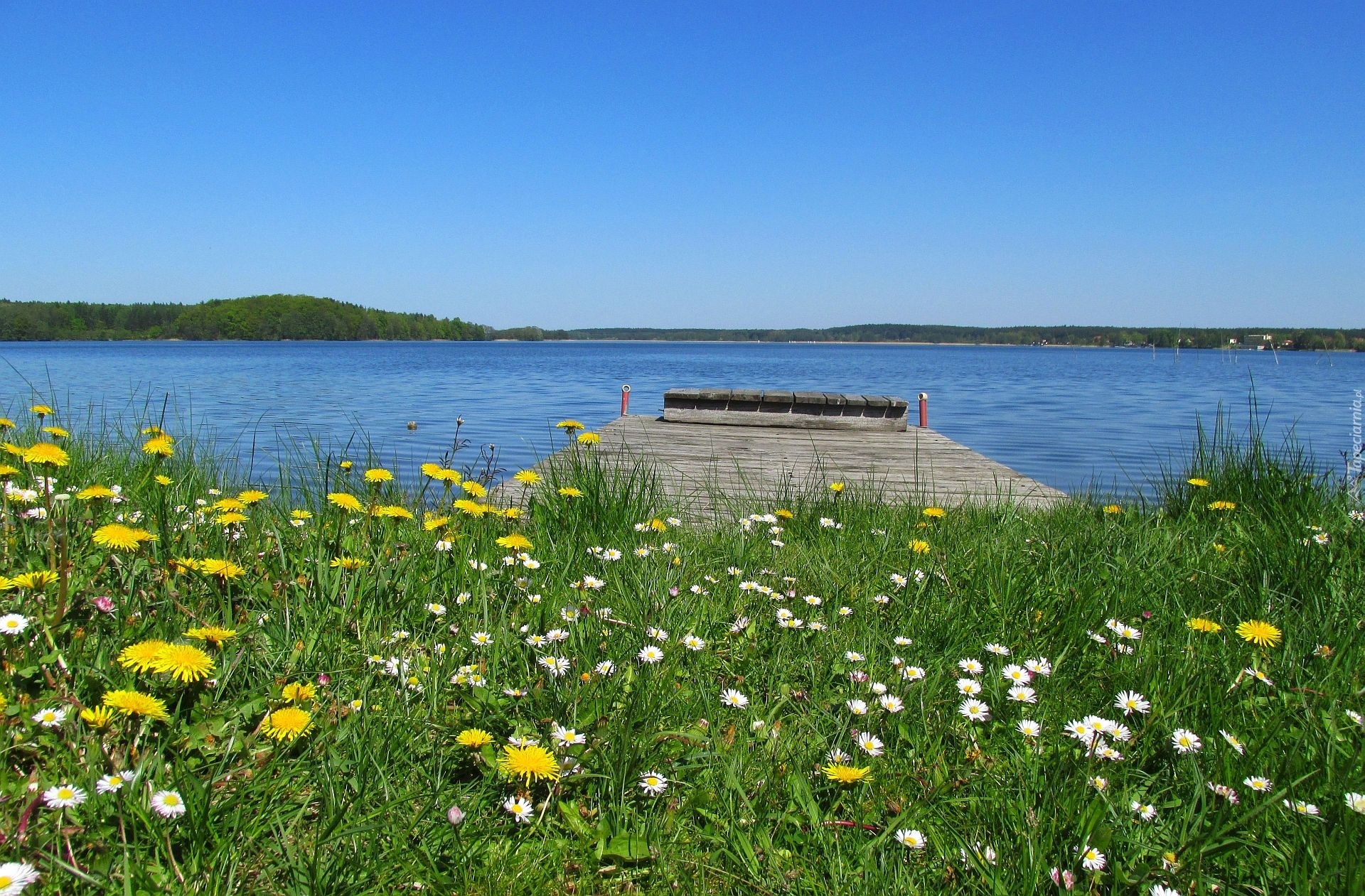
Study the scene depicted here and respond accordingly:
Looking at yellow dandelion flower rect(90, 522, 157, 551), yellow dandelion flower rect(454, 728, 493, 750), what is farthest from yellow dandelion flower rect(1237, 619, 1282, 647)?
yellow dandelion flower rect(90, 522, 157, 551)

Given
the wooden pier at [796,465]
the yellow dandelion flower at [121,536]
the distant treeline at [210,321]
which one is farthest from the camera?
the distant treeline at [210,321]

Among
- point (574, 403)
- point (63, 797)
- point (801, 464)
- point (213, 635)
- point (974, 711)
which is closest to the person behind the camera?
point (63, 797)

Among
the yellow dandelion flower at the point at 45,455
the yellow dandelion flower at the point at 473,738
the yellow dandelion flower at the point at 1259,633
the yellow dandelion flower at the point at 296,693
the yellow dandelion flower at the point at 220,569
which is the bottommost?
the yellow dandelion flower at the point at 473,738

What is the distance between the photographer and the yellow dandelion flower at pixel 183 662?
146 centimetres

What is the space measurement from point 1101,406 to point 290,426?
66.9 ft

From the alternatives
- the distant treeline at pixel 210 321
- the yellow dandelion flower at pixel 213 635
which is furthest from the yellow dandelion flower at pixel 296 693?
the distant treeline at pixel 210 321

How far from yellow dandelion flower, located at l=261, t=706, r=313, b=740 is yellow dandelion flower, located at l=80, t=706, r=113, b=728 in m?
0.25

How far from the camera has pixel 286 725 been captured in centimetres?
151

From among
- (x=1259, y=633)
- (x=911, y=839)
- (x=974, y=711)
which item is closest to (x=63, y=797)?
(x=911, y=839)

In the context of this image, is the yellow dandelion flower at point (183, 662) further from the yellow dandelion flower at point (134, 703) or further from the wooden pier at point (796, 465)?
the wooden pier at point (796, 465)

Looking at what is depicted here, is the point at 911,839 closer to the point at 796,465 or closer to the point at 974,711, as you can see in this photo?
the point at 974,711

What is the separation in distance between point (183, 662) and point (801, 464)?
7.76m

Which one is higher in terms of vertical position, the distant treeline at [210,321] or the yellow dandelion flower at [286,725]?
the distant treeline at [210,321]

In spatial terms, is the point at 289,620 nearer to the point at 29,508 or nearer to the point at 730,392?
the point at 29,508
